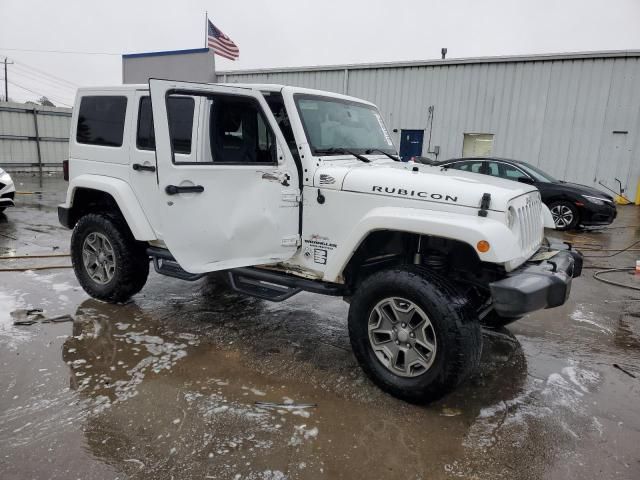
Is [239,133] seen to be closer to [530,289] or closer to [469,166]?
[530,289]

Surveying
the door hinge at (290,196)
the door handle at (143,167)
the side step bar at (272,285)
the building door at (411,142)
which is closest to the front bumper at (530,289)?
the side step bar at (272,285)

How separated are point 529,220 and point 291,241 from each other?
1.76m

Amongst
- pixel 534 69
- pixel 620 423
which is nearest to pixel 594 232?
pixel 534 69

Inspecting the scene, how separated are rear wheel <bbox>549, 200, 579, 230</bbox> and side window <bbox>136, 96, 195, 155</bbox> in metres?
8.41

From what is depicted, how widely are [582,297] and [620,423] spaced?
289cm

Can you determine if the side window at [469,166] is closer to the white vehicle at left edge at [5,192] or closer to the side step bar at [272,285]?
the side step bar at [272,285]

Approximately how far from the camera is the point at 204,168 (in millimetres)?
3467

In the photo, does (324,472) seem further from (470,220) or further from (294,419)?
(470,220)

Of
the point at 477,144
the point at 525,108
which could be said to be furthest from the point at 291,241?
the point at 477,144

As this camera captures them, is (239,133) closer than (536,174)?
Yes

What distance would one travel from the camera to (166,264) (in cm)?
434

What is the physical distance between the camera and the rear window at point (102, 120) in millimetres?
4320

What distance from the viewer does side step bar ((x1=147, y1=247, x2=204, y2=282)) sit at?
423 centimetres

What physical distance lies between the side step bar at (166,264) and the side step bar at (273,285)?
55 cm
